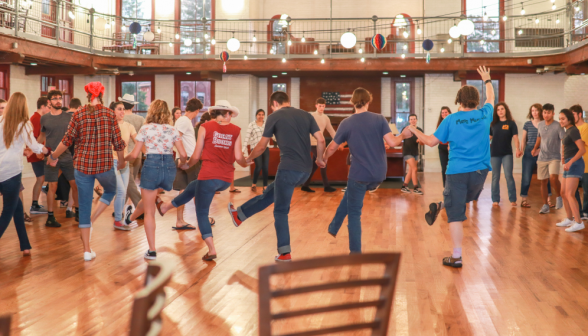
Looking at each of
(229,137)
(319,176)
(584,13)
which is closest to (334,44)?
(319,176)

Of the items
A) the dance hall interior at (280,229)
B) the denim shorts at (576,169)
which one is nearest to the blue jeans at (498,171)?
the dance hall interior at (280,229)

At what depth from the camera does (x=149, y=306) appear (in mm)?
1098

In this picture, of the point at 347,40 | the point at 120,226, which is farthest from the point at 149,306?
the point at 347,40

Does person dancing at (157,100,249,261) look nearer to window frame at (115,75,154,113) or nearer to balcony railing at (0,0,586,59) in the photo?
balcony railing at (0,0,586,59)

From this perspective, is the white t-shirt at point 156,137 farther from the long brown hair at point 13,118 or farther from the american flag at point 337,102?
the american flag at point 337,102

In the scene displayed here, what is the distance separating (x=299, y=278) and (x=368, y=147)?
1.16 m

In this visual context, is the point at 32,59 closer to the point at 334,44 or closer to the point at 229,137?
the point at 334,44

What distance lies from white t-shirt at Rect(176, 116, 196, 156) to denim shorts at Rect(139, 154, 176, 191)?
124cm

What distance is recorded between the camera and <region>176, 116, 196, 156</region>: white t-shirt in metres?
5.75

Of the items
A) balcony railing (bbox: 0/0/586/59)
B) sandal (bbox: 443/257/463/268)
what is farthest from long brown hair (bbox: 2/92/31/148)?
balcony railing (bbox: 0/0/586/59)

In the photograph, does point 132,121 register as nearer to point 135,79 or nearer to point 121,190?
point 121,190

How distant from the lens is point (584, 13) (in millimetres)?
12688

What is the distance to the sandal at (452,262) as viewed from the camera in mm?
4379

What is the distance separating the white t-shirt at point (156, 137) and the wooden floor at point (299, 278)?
3.12 feet
